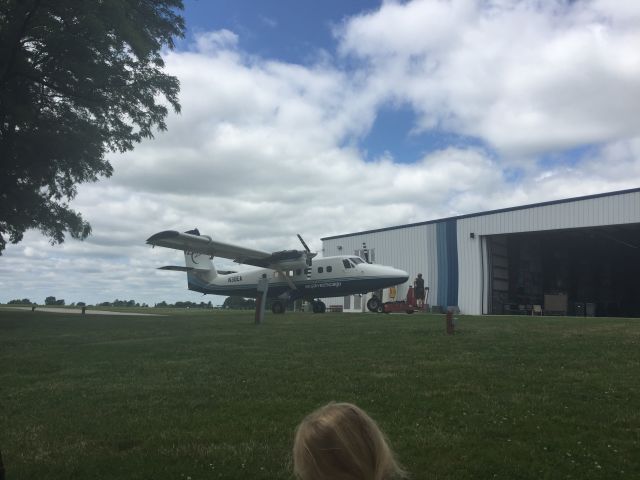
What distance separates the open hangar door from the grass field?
2756 centimetres

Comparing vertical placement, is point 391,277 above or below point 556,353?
above

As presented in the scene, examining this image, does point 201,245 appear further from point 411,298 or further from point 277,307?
point 411,298

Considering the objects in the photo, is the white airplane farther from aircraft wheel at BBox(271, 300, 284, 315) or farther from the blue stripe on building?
the blue stripe on building

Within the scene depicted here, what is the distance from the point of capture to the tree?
19.6 metres

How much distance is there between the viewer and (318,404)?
23.4 ft

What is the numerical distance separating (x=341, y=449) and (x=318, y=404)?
548 centimetres

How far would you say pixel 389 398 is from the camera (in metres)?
7.35

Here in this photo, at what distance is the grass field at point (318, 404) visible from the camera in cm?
533

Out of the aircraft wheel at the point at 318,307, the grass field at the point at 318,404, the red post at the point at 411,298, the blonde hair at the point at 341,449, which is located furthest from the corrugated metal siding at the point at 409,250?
the blonde hair at the point at 341,449

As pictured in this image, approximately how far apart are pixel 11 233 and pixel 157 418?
24.4m

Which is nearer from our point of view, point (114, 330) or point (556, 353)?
point (556, 353)

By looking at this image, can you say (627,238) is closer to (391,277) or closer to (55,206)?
(391,277)

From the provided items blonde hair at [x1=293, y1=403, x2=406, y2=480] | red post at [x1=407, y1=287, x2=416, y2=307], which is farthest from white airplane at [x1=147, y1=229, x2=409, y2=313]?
blonde hair at [x1=293, y1=403, x2=406, y2=480]

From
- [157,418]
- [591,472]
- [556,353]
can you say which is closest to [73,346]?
[157,418]
